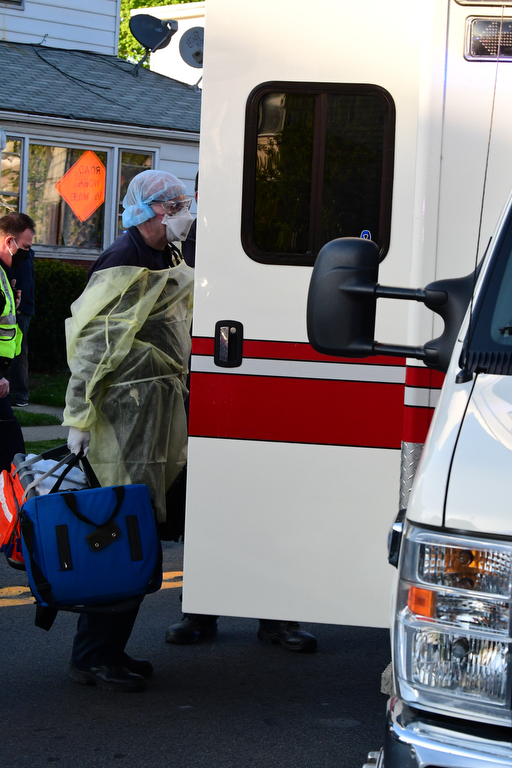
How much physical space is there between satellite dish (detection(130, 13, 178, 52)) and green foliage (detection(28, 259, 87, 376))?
4418 millimetres

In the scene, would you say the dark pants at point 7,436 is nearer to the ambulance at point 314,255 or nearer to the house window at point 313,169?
the ambulance at point 314,255

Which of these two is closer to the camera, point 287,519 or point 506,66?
point 506,66

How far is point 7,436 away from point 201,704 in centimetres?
325

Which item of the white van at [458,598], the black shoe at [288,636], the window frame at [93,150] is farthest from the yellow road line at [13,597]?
the window frame at [93,150]

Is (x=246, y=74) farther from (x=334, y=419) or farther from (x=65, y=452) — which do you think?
(x=65, y=452)

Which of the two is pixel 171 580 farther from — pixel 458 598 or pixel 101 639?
pixel 458 598

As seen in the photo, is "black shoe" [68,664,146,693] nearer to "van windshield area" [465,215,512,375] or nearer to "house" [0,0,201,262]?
"van windshield area" [465,215,512,375]

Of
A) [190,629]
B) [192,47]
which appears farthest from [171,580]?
[192,47]

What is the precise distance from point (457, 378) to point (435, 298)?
375 mm

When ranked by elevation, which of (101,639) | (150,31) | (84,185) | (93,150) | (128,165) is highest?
(150,31)

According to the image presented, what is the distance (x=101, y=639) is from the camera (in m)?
4.06

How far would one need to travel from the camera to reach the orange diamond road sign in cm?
1501

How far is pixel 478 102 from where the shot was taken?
10.9 feet

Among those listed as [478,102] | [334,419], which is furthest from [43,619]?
[478,102]
